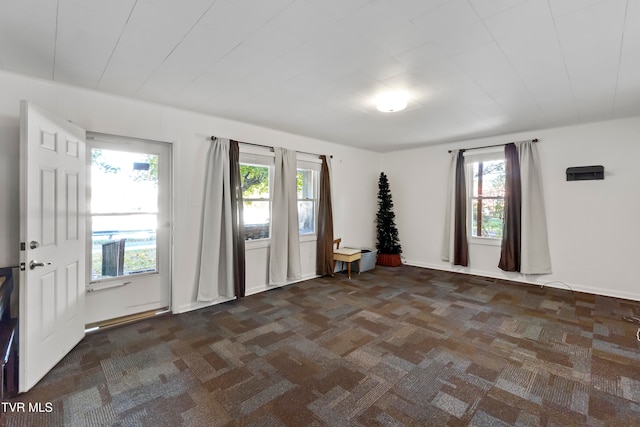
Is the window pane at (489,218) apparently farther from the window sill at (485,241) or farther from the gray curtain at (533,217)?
the gray curtain at (533,217)

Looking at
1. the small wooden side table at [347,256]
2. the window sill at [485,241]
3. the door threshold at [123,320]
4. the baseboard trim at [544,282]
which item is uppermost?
the window sill at [485,241]

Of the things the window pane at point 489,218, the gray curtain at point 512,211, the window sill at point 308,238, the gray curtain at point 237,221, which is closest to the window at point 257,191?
the gray curtain at point 237,221

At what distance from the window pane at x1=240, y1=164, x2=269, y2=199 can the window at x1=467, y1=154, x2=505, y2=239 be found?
12.2ft

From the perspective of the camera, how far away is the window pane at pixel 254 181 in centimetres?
422

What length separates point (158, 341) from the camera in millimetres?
2773

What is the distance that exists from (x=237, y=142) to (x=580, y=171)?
500cm

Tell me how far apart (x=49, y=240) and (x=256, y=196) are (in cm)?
244

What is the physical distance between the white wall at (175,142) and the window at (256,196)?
294mm

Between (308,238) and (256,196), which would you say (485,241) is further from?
(256,196)

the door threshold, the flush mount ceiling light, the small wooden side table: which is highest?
the flush mount ceiling light

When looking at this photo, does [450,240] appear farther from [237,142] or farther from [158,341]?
[158,341]

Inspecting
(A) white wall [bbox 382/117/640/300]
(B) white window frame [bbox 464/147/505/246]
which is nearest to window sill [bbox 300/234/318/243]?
(B) white window frame [bbox 464/147/505/246]

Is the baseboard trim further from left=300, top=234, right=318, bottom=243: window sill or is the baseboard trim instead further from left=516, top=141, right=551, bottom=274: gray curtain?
left=300, top=234, right=318, bottom=243: window sill

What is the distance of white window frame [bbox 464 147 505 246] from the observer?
4.96m
